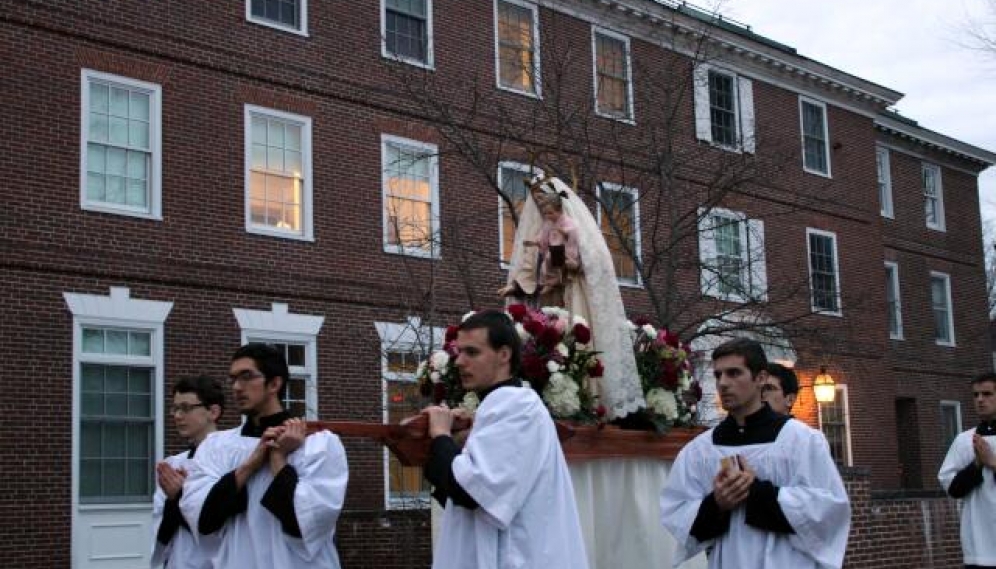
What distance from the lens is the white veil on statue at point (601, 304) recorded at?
8945 millimetres

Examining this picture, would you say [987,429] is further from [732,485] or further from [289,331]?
[289,331]

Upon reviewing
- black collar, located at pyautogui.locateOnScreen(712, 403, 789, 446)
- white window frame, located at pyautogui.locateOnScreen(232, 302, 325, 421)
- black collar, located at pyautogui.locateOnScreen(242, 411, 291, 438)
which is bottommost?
black collar, located at pyautogui.locateOnScreen(712, 403, 789, 446)

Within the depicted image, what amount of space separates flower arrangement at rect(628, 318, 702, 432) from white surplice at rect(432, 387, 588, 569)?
11.6ft

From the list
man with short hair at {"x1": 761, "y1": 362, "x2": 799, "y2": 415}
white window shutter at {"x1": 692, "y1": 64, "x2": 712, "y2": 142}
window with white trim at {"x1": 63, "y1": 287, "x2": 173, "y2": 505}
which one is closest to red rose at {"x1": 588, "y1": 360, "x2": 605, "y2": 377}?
man with short hair at {"x1": 761, "y1": 362, "x2": 799, "y2": 415}

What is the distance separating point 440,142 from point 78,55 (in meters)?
6.53

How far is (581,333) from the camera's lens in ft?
28.5

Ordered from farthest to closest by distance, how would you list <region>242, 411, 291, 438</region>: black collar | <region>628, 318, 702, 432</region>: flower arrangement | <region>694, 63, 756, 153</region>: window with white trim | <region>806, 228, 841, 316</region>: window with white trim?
<region>806, 228, 841, 316</region>: window with white trim, <region>694, 63, 756, 153</region>: window with white trim, <region>628, 318, 702, 432</region>: flower arrangement, <region>242, 411, 291, 438</region>: black collar

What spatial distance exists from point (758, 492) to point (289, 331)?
1440 centimetres

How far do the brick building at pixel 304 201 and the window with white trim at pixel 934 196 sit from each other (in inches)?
339

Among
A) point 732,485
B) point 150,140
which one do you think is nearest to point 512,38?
point 150,140

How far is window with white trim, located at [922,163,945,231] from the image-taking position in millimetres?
35188

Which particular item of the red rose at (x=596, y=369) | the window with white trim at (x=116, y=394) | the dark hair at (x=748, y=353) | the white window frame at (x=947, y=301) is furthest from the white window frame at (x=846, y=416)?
the dark hair at (x=748, y=353)

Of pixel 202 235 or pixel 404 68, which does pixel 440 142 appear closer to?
pixel 404 68

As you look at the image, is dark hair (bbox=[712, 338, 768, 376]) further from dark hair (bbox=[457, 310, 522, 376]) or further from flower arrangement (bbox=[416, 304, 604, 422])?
flower arrangement (bbox=[416, 304, 604, 422])
